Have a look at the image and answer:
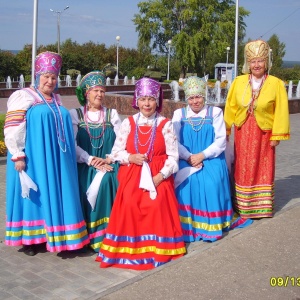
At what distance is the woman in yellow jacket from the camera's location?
5.35 m

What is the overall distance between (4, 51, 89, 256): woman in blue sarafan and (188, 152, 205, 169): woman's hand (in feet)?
3.98

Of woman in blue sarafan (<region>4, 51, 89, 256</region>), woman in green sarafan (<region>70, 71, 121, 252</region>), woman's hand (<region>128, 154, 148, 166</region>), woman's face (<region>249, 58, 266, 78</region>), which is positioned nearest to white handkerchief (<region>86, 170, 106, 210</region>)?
woman in green sarafan (<region>70, 71, 121, 252</region>)

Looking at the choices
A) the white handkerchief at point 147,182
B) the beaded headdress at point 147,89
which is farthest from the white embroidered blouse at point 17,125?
the white handkerchief at point 147,182

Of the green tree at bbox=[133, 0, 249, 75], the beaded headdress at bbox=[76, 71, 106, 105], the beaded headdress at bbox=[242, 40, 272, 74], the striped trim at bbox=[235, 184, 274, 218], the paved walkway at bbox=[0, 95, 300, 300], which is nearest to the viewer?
the paved walkway at bbox=[0, 95, 300, 300]

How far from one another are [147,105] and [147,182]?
703 millimetres

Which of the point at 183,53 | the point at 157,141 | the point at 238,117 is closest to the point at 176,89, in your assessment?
the point at 238,117

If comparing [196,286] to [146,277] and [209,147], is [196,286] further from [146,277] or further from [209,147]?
[209,147]

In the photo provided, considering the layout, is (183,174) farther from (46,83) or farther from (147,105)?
(46,83)

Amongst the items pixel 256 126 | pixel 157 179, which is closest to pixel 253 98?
pixel 256 126

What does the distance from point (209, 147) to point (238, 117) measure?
0.80 m

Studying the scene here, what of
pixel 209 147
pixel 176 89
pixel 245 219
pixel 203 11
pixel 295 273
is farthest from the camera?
pixel 203 11

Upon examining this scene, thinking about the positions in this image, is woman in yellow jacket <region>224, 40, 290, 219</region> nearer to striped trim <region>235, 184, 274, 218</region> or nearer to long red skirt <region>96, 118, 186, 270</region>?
striped trim <region>235, 184, 274, 218</region>

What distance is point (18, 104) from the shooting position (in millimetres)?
4227

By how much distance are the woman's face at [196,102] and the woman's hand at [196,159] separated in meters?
0.47
